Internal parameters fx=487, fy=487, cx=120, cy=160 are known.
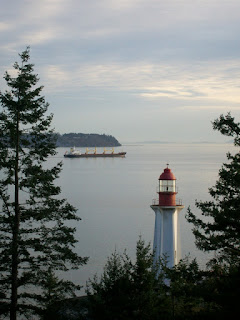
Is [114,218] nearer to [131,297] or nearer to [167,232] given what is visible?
[167,232]

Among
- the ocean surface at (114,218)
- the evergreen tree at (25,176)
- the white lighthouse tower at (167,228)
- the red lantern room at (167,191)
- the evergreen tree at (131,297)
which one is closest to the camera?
the evergreen tree at (131,297)

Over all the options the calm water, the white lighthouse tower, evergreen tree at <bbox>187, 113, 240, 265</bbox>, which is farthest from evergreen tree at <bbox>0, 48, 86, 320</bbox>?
the calm water

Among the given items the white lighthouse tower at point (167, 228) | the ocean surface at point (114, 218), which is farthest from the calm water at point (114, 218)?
the white lighthouse tower at point (167, 228)

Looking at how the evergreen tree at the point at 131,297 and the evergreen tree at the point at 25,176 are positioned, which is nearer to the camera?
the evergreen tree at the point at 131,297

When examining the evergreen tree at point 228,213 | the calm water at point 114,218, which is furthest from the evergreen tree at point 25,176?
the calm water at point 114,218

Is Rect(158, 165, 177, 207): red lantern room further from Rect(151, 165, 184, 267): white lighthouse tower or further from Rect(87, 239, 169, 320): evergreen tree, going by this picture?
Rect(87, 239, 169, 320): evergreen tree

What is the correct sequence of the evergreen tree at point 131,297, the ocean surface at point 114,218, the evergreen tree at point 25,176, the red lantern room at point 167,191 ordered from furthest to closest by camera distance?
the ocean surface at point 114,218
the red lantern room at point 167,191
the evergreen tree at point 25,176
the evergreen tree at point 131,297

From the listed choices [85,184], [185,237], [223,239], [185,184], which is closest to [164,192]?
[223,239]

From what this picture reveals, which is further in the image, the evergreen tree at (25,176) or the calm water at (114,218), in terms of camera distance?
the calm water at (114,218)

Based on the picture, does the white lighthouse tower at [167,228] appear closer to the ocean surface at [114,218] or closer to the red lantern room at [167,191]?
the red lantern room at [167,191]

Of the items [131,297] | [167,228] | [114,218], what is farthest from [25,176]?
[114,218]

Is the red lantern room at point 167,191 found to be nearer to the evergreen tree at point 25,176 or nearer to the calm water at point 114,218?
the calm water at point 114,218

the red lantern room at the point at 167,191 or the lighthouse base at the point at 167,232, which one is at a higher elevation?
the red lantern room at the point at 167,191

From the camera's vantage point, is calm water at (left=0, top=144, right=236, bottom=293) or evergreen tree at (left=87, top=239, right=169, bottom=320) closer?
evergreen tree at (left=87, top=239, right=169, bottom=320)
